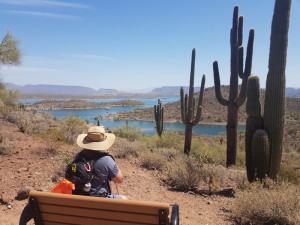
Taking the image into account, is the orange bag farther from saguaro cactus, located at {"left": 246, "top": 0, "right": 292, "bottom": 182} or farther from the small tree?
the small tree

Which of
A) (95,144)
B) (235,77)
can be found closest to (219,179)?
(235,77)

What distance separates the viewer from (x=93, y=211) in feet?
7.98

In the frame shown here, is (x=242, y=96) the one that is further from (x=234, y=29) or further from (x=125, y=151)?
(x=125, y=151)

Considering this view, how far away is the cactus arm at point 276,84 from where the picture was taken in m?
6.56

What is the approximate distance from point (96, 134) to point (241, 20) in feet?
31.3

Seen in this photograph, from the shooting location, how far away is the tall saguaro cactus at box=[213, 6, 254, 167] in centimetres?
1024

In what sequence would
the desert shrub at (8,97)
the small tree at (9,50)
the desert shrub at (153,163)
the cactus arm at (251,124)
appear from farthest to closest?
the desert shrub at (8,97)
the small tree at (9,50)
the desert shrub at (153,163)
the cactus arm at (251,124)

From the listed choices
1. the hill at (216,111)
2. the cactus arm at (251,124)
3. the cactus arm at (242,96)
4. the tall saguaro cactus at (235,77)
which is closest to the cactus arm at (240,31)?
the tall saguaro cactus at (235,77)

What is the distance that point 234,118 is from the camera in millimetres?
10242

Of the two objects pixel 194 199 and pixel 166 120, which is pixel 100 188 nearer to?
pixel 194 199

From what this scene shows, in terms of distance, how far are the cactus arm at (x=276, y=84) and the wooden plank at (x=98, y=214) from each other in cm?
522

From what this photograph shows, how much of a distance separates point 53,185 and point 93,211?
13.2 feet

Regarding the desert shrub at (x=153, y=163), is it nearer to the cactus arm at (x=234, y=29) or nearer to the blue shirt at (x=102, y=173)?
the blue shirt at (x=102, y=173)

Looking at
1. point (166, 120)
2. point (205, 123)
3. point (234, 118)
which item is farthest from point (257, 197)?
point (166, 120)
